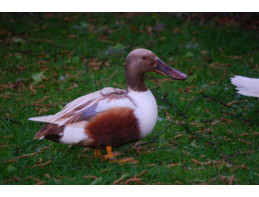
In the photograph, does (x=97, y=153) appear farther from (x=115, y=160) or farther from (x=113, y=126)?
(x=113, y=126)

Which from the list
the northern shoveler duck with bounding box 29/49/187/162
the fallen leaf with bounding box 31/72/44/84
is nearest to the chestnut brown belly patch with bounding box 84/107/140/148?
the northern shoveler duck with bounding box 29/49/187/162

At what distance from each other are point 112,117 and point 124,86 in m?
1.86

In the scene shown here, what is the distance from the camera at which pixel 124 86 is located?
4652mm

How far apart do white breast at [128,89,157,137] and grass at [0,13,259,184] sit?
0.40m

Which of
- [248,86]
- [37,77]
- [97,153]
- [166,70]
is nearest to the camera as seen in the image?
[166,70]

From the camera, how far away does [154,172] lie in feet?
9.65

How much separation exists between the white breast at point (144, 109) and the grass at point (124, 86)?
0.40m

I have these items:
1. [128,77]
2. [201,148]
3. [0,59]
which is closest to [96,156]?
[128,77]

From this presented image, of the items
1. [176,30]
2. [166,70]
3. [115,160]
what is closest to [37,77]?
[115,160]

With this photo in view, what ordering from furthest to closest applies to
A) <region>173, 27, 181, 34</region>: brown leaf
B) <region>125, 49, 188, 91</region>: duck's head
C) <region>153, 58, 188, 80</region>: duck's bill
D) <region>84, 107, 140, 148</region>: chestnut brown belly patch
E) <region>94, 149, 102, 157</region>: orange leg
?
1. <region>173, 27, 181, 34</region>: brown leaf
2. <region>94, 149, 102, 157</region>: orange leg
3. <region>153, 58, 188, 80</region>: duck's bill
4. <region>125, 49, 188, 91</region>: duck's head
5. <region>84, 107, 140, 148</region>: chestnut brown belly patch

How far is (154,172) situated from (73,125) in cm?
81

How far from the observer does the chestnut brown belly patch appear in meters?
2.82

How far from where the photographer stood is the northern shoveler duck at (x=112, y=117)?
283 centimetres

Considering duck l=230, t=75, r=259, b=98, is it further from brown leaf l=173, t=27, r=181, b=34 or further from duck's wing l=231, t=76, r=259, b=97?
brown leaf l=173, t=27, r=181, b=34
